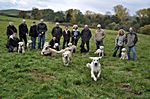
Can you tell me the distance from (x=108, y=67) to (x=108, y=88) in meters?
4.86

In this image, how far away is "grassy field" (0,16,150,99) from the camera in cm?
1048

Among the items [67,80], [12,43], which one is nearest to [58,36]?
[12,43]

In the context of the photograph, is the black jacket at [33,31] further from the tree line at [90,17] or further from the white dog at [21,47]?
the tree line at [90,17]

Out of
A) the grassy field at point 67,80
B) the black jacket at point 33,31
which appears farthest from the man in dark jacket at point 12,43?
the grassy field at point 67,80

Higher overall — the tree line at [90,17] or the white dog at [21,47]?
the tree line at [90,17]

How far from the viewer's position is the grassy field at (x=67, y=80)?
34.4ft

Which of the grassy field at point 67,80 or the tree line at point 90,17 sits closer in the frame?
the grassy field at point 67,80

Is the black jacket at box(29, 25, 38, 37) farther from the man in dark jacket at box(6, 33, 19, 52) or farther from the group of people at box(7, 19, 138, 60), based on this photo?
the man in dark jacket at box(6, 33, 19, 52)

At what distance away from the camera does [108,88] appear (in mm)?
11555

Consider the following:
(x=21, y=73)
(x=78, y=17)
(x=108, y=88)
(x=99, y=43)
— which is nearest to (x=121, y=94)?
(x=108, y=88)

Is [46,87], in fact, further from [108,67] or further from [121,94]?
[108,67]

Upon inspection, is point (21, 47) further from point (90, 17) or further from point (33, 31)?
point (90, 17)

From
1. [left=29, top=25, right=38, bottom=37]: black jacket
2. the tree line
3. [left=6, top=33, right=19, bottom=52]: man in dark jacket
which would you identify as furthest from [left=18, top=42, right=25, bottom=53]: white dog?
the tree line

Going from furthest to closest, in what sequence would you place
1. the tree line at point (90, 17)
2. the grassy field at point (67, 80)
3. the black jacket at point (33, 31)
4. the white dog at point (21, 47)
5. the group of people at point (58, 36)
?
the tree line at point (90, 17) → the black jacket at point (33, 31) → the group of people at point (58, 36) → the white dog at point (21, 47) → the grassy field at point (67, 80)
